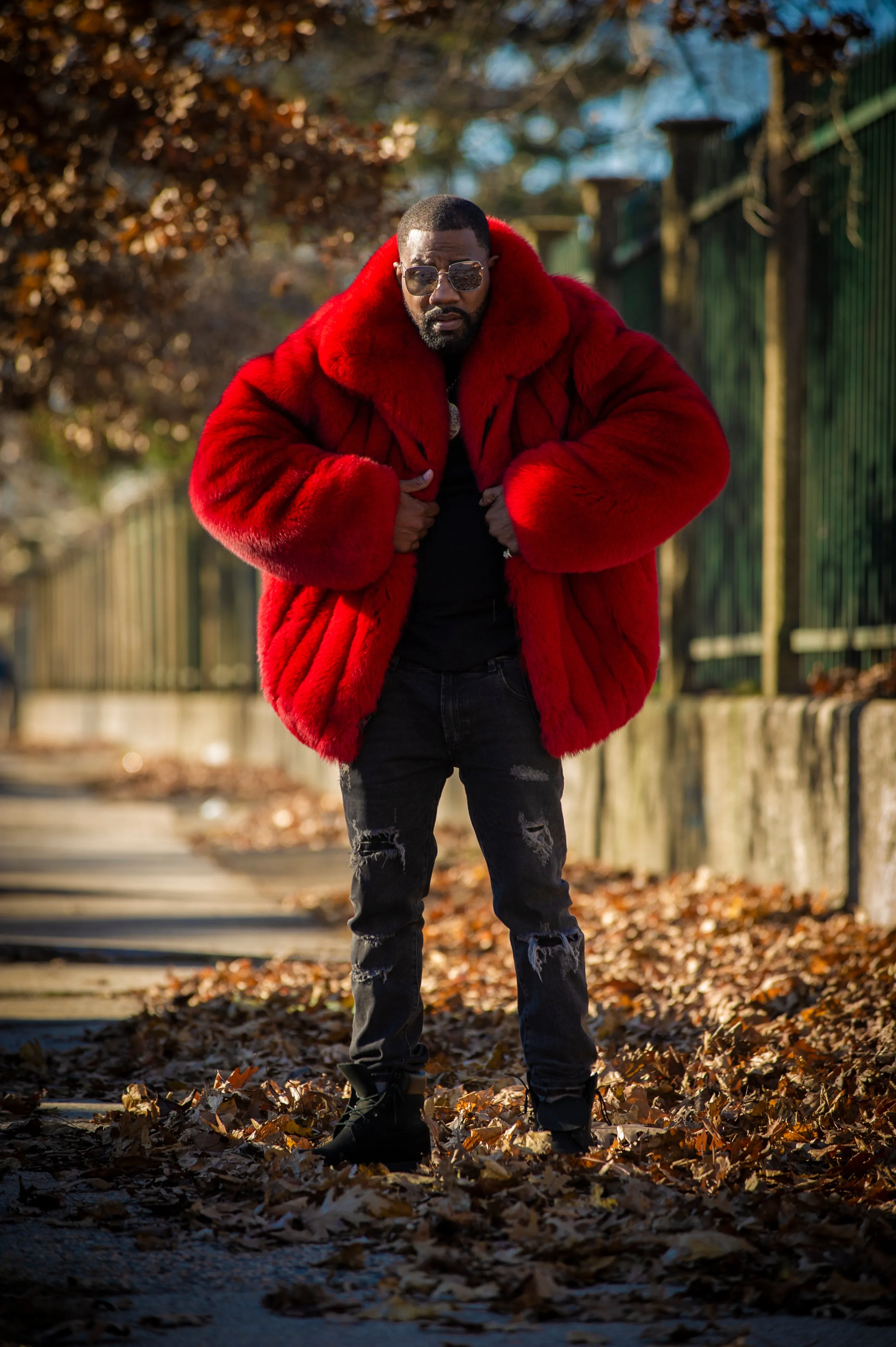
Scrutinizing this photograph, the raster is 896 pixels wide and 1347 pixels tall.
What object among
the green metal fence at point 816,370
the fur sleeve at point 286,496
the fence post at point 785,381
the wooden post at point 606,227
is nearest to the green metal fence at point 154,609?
the wooden post at point 606,227

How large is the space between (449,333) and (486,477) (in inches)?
13.4

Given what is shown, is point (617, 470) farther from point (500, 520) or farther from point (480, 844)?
point (480, 844)

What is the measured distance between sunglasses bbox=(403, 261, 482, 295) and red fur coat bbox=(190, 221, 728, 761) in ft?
0.32

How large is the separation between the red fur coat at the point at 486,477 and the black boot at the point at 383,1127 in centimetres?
78

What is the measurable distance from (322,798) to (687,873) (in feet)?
20.8

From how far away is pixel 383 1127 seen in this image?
145 inches

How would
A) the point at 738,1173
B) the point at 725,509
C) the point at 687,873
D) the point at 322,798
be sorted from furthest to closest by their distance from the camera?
the point at 322,798
the point at 725,509
the point at 687,873
the point at 738,1173

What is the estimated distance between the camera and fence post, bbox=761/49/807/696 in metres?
7.25

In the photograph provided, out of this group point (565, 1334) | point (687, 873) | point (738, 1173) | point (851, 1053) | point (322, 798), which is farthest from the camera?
point (322, 798)

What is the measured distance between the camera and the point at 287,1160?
376 cm

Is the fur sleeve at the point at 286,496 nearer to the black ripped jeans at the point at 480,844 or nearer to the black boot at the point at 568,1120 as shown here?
the black ripped jeans at the point at 480,844

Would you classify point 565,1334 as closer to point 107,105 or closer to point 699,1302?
point 699,1302

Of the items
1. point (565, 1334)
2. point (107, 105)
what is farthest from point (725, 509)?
point (565, 1334)

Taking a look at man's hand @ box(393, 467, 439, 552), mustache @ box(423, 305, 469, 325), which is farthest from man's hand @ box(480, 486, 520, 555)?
mustache @ box(423, 305, 469, 325)
